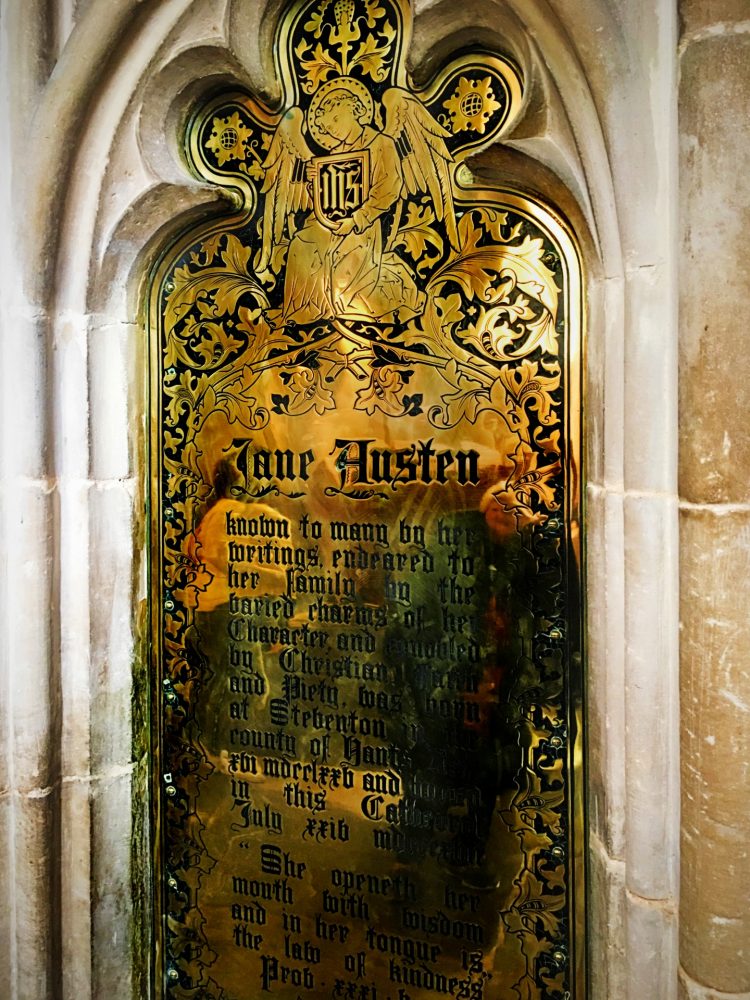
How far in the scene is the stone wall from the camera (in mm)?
1640

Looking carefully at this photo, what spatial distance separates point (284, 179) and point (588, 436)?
96cm

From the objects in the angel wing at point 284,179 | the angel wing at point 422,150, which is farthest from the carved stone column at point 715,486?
the angel wing at point 284,179

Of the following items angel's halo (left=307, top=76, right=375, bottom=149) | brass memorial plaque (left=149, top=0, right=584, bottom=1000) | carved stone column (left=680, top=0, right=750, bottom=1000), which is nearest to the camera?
carved stone column (left=680, top=0, right=750, bottom=1000)

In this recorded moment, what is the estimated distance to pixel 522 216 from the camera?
1990 mm

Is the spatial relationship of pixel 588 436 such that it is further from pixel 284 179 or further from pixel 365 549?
pixel 284 179

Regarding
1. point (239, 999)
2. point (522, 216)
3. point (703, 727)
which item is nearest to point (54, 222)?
point (522, 216)

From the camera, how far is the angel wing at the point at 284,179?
85.7 inches

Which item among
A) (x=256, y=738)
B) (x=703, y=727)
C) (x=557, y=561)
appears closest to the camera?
(x=703, y=727)

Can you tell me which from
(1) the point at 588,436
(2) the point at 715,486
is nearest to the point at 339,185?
(1) the point at 588,436

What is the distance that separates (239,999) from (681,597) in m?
1.54

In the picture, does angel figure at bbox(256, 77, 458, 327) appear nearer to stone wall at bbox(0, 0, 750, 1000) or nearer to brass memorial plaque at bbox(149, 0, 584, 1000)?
brass memorial plaque at bbox(149, 0, 584, 1000)

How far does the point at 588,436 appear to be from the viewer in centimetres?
193

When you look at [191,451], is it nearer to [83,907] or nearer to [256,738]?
[256,738]

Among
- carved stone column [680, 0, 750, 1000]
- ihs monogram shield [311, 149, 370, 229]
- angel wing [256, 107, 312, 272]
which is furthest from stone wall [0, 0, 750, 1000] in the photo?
ihs monogram shield [311, 149, 370, 229]
